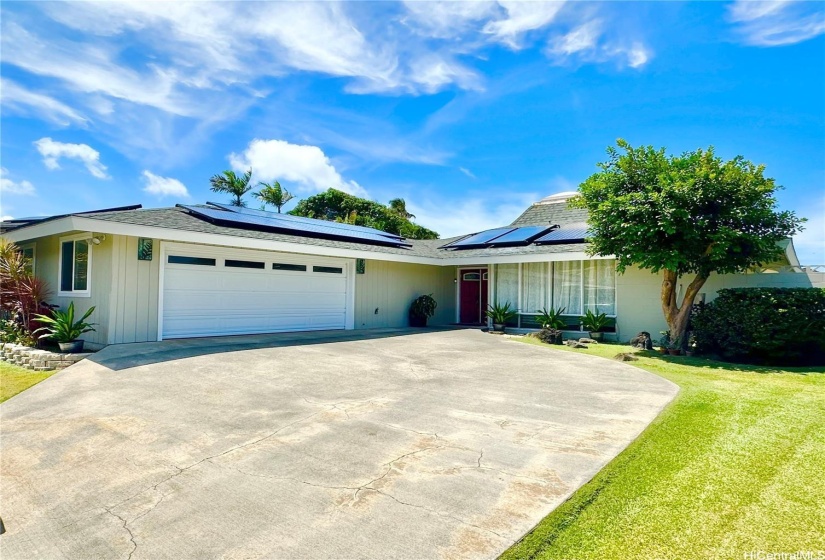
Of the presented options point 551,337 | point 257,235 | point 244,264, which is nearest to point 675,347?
point 551,337

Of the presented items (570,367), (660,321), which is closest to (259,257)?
(570,367)

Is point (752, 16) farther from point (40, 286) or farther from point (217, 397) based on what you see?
point (40, 286)

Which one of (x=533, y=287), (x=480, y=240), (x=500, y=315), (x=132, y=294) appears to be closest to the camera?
(x=132, y=294)

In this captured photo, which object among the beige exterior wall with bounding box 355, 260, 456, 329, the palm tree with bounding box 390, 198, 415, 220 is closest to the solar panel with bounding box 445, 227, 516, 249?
the beige exterior wall with bounding box 355, 260, 456, 329

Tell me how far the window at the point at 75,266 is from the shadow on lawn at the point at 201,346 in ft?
7.50

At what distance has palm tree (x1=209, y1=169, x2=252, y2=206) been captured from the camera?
85.4 feet

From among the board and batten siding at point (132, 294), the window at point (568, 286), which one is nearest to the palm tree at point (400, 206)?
the window at point (568, 286)

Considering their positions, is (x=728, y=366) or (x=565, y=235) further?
(x=565, y=235)

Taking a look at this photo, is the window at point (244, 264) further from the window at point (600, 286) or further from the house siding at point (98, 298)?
the window at point (600, 286)

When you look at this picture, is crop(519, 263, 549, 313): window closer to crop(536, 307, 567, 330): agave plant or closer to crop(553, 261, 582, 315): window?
crop(553, 261, 582, 315): window

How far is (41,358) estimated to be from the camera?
26.0ft

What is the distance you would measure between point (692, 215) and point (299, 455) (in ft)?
29.9

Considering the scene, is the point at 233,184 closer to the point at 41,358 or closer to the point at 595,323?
the point at 41,358

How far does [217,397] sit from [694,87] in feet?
44.8
